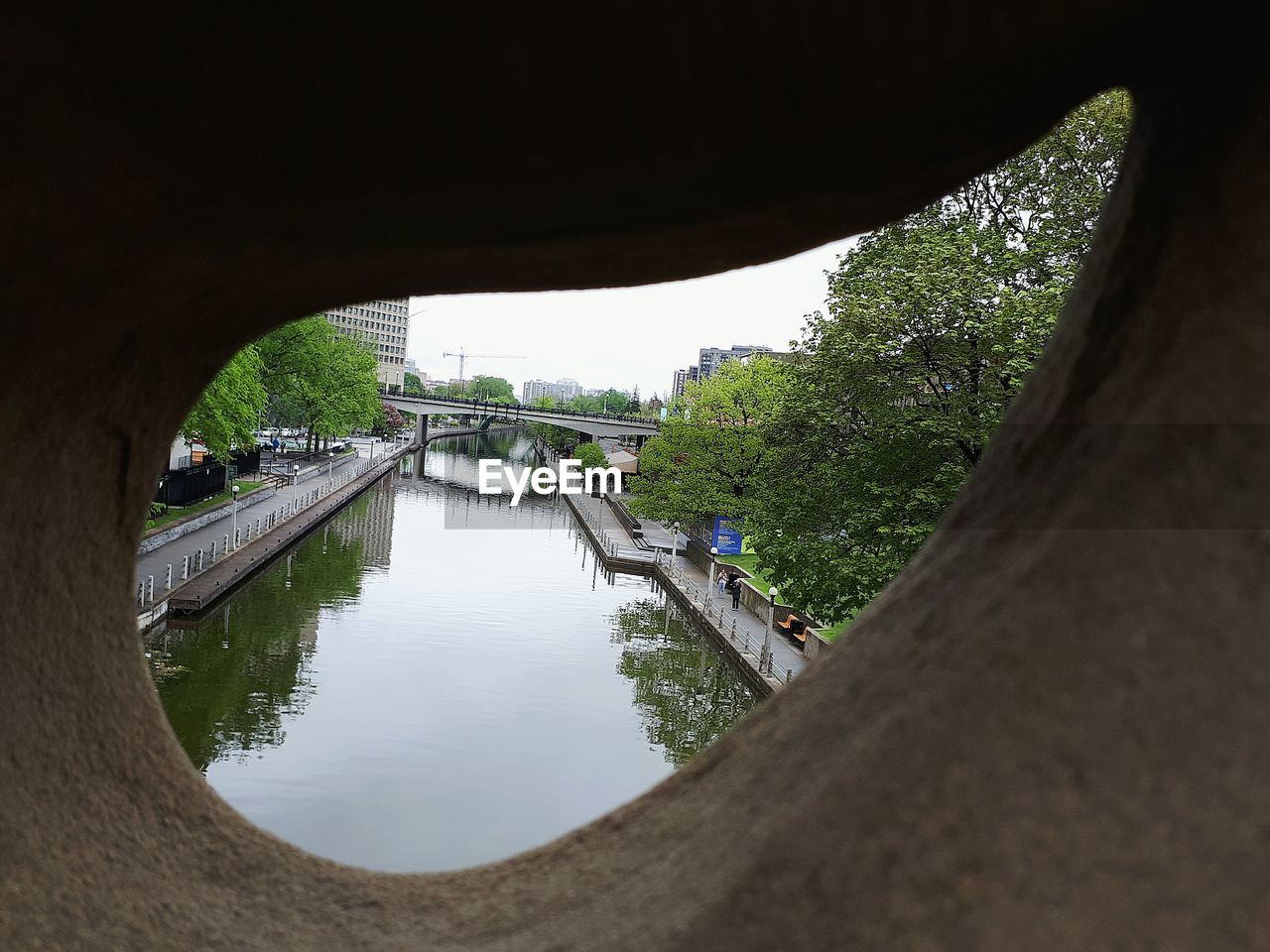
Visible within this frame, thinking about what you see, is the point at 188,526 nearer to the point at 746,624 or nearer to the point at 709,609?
the point at 709,609

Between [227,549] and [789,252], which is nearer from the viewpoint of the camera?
[789,252]

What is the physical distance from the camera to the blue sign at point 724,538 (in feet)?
94.6

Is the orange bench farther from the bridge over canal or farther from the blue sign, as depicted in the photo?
the bridge over canal

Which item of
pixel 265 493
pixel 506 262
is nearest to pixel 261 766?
pixel 506 262

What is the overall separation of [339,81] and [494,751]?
1409cm

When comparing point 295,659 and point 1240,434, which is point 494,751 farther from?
point 1240,434

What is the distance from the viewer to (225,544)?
26.2m

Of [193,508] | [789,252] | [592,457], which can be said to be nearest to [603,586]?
[193,508]

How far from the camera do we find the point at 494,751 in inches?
588

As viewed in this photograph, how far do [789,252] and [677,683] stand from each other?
56.9 feet

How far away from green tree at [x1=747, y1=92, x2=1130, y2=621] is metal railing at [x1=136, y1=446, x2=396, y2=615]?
8529 mm

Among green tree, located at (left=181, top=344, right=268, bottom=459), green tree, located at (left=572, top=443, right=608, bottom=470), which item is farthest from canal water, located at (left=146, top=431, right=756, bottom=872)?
green tree, located at (left=572, top=443, right=608, bottom=470)

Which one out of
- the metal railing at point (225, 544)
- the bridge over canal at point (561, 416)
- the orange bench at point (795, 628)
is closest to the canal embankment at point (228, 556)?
the metal railing at point (225, 544)

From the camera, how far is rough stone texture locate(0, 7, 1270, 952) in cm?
165
